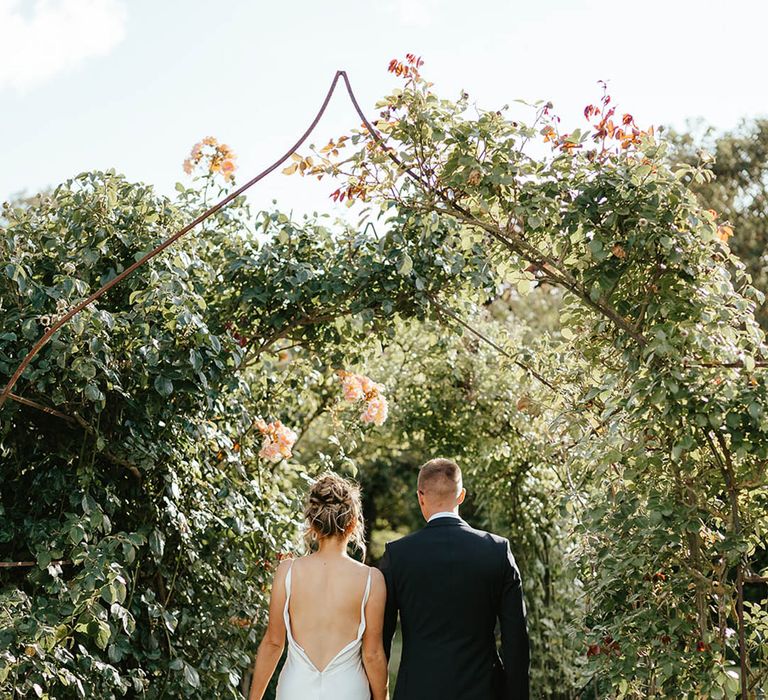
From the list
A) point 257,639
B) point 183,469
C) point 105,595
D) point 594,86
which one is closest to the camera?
point 594,86

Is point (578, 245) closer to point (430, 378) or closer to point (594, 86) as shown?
point (594, 86)

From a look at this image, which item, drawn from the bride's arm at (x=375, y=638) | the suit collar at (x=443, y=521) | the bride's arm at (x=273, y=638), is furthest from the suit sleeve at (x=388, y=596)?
the bride's arm at (x=273, y=638)

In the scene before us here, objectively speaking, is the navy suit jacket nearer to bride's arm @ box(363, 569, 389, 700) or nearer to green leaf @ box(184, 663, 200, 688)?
bride's arm @ box(363, 569, 389, 700)

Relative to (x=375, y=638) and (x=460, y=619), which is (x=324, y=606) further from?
(x=460, y=619)

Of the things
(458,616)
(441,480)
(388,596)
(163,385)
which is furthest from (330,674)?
(163,385)

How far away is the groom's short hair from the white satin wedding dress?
1.58ft

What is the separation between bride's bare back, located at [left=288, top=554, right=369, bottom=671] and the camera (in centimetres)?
309

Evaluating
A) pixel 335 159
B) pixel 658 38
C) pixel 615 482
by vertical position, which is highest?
pixel 658 38

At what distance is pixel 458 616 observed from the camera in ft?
9.55

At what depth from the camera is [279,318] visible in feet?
14.3

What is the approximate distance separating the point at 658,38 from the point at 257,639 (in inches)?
143

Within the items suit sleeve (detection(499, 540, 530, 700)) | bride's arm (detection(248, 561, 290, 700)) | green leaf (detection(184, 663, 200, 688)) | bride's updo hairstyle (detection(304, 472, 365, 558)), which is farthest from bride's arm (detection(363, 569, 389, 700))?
green leaf (detection(184, 663, 200, 688))

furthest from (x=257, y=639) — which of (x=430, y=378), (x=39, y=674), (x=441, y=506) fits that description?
(x=430, y=378)

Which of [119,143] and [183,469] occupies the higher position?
[119,143]
